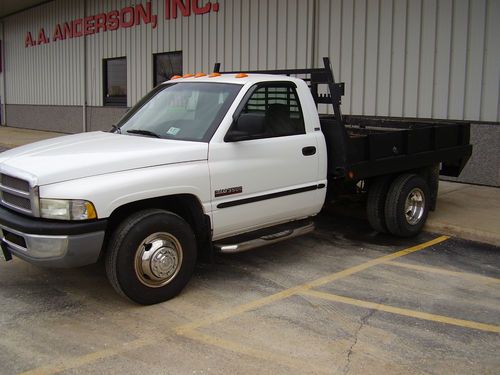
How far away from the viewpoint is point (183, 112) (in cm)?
550

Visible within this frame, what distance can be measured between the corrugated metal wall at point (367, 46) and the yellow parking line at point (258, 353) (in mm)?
7739

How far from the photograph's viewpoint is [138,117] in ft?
19.1

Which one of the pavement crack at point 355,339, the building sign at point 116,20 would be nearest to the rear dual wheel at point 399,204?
the pavement crack at point 355,339

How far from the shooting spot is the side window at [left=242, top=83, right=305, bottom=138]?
218 inches

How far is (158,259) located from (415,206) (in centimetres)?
375

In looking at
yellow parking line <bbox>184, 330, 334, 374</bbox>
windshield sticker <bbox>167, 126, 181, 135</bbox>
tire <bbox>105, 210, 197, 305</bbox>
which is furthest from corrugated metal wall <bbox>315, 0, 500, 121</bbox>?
yellow parking line <bbox>184, 330, 334, 374</bbox>

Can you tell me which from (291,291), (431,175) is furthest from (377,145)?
(291,291)

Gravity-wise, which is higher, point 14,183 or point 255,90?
point 255,90

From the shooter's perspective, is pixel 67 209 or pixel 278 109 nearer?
pixel 67 209

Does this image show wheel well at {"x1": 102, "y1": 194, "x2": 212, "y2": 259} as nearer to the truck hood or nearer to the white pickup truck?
the white pickup truck

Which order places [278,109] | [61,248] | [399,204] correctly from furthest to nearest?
[399,204] < [278,109] < [61,248]

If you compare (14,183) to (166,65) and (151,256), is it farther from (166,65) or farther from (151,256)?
(166,65)

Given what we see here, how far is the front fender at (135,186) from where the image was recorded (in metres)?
4.27

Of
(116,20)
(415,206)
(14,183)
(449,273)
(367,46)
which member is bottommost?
(449,273)
